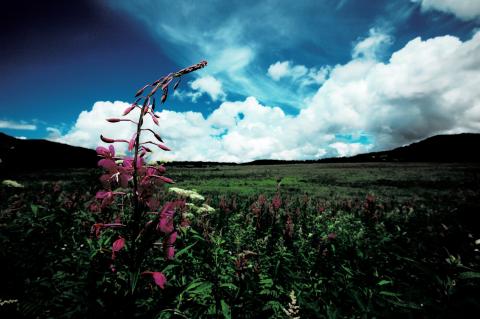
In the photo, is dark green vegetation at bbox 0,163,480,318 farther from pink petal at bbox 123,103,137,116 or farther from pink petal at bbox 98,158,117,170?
pink petal at bbox 123,103,137,116

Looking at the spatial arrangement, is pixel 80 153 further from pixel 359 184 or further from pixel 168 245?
pixel 168 245

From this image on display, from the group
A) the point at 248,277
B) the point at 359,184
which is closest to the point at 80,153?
the point at 359,184

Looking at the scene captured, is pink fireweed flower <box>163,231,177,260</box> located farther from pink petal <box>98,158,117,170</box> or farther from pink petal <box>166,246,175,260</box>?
pink petal <box>98,158,117,170</box>

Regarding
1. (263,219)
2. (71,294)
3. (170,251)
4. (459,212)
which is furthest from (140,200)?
(459,212)

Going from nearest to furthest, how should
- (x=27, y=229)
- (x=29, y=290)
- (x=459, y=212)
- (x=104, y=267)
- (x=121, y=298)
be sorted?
(x=121, y=298), (x=104, y=267), (x=29, y=290), (x=27, y=229), (x=459, y=212)

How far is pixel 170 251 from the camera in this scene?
173 cm

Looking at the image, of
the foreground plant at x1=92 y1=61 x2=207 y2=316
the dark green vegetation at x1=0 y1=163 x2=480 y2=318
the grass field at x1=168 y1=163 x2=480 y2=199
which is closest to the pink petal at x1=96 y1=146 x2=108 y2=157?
the foreground plant at x1=92 y1=61 x2=207 y2=316

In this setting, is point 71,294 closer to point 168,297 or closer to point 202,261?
point 168,297

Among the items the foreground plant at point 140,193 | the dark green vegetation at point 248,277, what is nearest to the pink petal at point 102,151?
the foreground plant at point 140,193

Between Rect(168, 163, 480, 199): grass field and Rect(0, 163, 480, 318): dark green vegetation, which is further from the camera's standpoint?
Rect(168, 163, 480, 199): grass field

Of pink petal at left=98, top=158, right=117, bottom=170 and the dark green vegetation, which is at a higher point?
pink petal at left=98, top=158, right=117, bottom=170

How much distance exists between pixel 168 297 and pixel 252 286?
122cm

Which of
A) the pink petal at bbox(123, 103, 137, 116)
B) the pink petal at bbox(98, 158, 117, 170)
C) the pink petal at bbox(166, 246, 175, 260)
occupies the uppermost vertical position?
the pink petal at bbox(123, 103, 137, 116)

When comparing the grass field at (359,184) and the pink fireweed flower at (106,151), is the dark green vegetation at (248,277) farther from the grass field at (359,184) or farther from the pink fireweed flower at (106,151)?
the grass field at (359,184)
